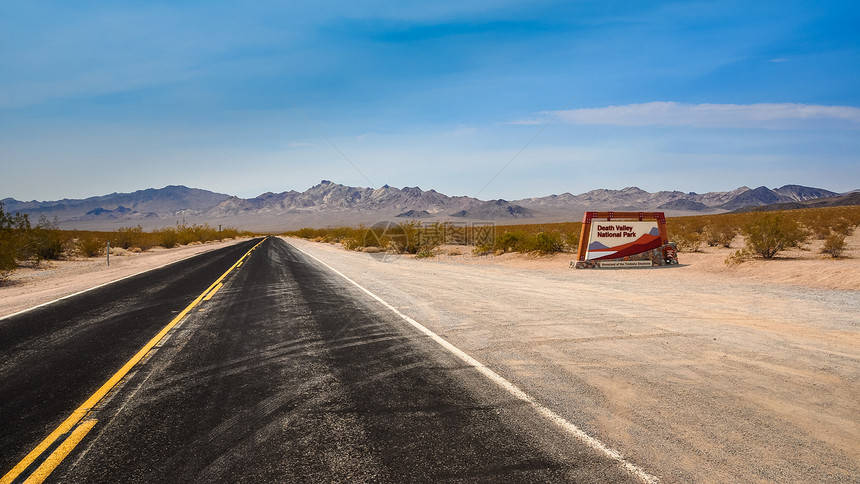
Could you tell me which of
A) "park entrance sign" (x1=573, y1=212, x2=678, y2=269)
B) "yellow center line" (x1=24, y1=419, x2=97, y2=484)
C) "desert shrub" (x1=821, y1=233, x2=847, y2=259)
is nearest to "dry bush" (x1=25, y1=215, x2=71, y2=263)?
"yellow center line" (x1=24, y1=419, x2=97, y2=484)

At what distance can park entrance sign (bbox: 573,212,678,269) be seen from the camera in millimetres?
18297

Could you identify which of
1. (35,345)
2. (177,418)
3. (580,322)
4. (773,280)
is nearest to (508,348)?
(580,322)

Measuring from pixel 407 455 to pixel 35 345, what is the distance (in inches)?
266

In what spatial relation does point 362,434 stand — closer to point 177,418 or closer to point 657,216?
point 177,418

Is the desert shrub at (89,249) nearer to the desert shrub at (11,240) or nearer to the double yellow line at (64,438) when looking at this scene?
the desert shrub at (11,240)

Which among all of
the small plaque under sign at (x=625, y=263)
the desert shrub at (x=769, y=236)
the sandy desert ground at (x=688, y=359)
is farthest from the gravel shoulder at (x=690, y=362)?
the small plaque under sign at (x=625, y=263)

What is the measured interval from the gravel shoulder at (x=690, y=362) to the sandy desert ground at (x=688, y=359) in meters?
0.02

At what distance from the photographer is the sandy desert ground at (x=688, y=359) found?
11.3ft

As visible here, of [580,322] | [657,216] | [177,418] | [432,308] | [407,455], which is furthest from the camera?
[657,216]

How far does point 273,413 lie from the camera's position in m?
4.10

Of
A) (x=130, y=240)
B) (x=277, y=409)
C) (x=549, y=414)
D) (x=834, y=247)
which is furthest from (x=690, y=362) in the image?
(x=130, y=240)

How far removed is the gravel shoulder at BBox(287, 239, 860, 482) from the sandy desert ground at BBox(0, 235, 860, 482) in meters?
0.02

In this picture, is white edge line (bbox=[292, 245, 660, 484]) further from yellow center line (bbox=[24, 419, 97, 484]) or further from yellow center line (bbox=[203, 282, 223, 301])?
yellow center line (bbox=[203, 282, 223, 301])

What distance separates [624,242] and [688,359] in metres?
13.7
